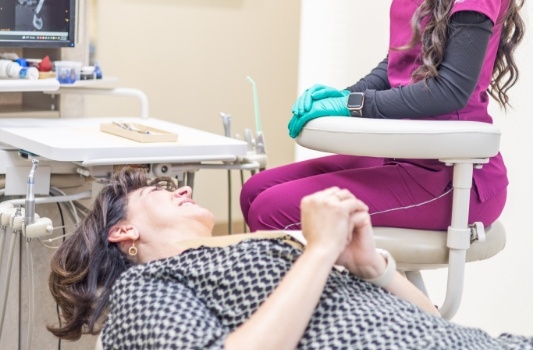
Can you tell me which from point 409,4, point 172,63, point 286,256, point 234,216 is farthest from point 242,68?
point 286,256

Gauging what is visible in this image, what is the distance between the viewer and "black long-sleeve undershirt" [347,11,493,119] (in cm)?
167

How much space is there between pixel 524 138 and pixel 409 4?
3.06 ft

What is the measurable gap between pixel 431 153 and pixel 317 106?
255mm

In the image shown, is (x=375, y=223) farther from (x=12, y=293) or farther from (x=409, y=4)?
(x=12, y=293)

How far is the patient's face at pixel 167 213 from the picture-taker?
1605 millimetres

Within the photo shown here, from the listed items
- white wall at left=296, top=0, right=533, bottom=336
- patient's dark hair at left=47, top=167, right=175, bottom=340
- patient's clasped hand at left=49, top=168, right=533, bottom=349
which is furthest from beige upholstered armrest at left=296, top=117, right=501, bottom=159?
white wall at left=296, top=0, right=533, bottom=336

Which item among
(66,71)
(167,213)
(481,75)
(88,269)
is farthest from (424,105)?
(66,71)

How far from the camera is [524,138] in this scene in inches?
104

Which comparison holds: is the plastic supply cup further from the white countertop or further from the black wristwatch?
the black wristwatch

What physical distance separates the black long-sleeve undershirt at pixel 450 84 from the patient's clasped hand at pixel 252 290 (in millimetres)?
400

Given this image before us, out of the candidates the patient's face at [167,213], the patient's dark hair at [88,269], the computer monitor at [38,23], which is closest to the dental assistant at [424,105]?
the patient's face at [167,213]

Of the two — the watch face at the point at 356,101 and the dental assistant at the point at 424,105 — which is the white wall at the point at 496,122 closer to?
the dental assistant at the point at 424,105

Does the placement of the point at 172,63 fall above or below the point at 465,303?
above

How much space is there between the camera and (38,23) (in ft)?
7.80
